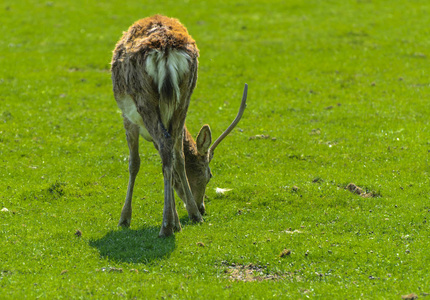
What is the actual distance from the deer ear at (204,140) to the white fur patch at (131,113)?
1212 millimetres

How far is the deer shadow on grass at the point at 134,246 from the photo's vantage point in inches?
342

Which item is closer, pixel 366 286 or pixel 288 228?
pixel 366 286

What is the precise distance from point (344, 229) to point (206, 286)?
342 cm

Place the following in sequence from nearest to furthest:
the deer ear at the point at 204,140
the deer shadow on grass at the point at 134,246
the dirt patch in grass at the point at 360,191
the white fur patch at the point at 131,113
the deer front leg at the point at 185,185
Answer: the deer shadow on grass at the point at 134,246 < the white fur patch at the point at 131,113 < the deer front leg at the point at 185,185 < the deer ear at the point at 204,140 < the dirt patch in grass at the point at 360,191

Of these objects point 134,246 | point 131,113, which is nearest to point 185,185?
point 131,113

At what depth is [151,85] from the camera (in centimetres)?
888

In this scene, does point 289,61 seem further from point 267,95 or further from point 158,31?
point 158,31

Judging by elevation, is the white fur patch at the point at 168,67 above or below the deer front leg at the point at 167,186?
above

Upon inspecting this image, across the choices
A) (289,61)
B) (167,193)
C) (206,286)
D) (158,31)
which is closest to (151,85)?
(158,31)

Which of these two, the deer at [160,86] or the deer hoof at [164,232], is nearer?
the deer at [160,86]

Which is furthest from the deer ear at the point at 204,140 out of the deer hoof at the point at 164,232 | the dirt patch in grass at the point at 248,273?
the dirt patch in grass at the point at 248,273

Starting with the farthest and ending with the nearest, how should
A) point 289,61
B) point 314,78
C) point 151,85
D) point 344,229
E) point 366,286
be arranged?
point 289,61 < point 314,78 < point 344,229 < point 151,85 < point 366,286

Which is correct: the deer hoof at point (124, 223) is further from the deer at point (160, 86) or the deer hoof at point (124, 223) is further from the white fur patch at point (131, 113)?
the white fur patch at point (131, 113)

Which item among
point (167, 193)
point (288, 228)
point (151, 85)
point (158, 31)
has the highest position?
point (158, 31)
